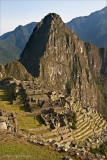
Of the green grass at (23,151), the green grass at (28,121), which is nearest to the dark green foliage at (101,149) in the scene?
the green grass at (28,121)

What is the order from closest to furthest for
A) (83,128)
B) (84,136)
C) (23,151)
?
(23,151)
(84,136)
(83,128)

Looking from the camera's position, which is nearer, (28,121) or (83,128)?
(28,121)

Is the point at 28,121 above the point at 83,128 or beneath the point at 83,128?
→ above

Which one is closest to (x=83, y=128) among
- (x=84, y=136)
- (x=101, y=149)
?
(x=84, y=136)

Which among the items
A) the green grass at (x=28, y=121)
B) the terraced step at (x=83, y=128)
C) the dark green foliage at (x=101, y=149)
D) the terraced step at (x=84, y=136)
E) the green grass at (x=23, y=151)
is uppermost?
the green grass at (x=23, y=151)

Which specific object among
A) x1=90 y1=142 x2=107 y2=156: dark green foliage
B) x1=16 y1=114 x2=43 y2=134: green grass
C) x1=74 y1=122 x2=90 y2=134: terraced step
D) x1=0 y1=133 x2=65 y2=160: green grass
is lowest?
x1=90 y1=142 x2=107 y2=156: dark green foliage

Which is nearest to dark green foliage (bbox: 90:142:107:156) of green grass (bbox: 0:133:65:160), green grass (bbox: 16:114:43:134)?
green grass (bbox: 16:114:43:134)

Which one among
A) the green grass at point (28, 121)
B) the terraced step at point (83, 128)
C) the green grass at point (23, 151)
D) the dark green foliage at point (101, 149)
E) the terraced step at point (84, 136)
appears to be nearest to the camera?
the green grass at point (23, 151)

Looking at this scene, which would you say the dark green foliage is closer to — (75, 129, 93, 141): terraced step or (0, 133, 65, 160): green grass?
(75, 129, 93, 141): terraced step

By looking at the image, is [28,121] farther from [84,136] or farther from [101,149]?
[101,149]

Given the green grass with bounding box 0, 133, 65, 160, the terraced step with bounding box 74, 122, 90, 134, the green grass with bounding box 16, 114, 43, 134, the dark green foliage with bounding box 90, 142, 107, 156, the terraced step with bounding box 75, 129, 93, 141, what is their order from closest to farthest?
1. the green grass with bounding box 0, 133, 65, 160
2. the green grass with bounding box 16, 114, 43, 134
3. the dark green foliage with bounding box 90, 142, 107, 156
4. the terraced step with bounding box 75, 129, 93, 141
5. the terraced step with bounding box 74, 122, 90, 134

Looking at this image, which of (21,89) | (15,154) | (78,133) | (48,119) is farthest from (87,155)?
(21,89)

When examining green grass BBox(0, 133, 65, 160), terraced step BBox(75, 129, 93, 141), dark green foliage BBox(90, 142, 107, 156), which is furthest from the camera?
terraced step BBox(75, 129, 93, 141)

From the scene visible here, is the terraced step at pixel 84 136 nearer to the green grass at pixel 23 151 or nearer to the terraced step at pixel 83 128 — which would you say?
the terraced step at pixel 83 128
